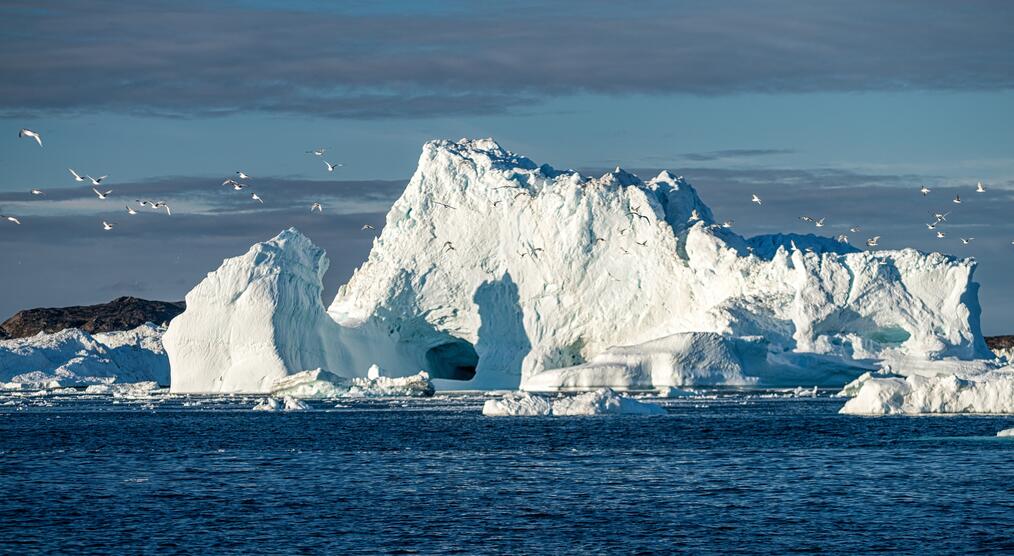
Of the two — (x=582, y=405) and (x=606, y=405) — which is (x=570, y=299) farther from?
(x=606, y=405)

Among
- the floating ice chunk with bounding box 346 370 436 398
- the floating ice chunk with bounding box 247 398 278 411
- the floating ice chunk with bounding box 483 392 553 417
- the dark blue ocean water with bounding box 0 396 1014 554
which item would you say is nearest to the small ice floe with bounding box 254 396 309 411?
the floating ice chunk with bounding box 247 398 278 411

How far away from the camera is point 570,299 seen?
213ft

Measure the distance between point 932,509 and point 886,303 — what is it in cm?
3906

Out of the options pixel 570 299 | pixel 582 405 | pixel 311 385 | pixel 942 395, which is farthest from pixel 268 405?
pixel 942 395

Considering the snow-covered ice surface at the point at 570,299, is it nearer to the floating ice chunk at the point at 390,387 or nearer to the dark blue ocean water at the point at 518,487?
the floating ice chunk at the point at 390,387

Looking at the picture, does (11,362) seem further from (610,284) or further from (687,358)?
(687,358)

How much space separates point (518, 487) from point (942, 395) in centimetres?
1837

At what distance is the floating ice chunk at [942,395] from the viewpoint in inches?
1569

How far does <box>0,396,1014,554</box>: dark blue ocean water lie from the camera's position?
20.0 m

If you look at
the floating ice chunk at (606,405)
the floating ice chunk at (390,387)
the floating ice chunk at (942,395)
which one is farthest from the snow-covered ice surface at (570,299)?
the floating ice chunk at (942,395)

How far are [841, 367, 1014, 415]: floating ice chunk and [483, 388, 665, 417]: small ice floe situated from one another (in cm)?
733

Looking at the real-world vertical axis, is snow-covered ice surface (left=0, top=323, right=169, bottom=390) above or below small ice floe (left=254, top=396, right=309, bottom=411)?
above

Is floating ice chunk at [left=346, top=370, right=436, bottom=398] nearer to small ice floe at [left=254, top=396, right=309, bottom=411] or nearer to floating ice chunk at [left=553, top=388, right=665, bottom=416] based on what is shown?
small ice floe at [left=254, top=396, right=309, bottom=411]

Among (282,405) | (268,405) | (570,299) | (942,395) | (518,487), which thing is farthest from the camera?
(570,299)
